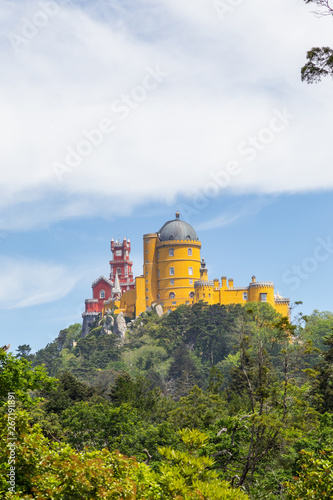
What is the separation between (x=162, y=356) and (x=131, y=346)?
5577 mm

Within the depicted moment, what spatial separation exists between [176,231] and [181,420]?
57.7 metres

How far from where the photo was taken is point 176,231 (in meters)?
91.4

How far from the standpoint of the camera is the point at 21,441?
13.1 metres

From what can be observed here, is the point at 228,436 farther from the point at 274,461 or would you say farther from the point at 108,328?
the point at 108,328

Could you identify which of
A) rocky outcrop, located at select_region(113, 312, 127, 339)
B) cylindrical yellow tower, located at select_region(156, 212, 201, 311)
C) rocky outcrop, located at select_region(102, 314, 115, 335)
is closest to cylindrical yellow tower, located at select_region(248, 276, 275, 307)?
cylindrical yellow tower, located at select_region(156, 212, 201, 311)

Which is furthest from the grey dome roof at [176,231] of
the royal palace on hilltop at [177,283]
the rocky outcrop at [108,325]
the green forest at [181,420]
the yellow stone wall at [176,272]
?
the rocky outcrop at [108,325]

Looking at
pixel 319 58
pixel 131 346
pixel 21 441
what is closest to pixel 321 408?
pixel 319 58

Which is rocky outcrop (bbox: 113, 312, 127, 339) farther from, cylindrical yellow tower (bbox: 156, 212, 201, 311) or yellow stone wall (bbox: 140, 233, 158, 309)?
cylindrical yellow tower (bbox: 156, 212, 201, 311)

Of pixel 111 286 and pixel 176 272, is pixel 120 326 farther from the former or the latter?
pixel 111 286

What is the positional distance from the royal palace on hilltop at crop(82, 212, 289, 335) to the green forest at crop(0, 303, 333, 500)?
191 cm

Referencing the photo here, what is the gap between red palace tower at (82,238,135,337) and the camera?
99312mm

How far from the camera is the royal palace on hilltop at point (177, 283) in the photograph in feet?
276

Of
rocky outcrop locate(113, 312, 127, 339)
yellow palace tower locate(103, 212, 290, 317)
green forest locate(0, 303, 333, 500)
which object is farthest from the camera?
rocky outcrop locate(113, 312, 127, 339)

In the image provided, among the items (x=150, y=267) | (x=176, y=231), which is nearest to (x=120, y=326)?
(x=150, y=267)
